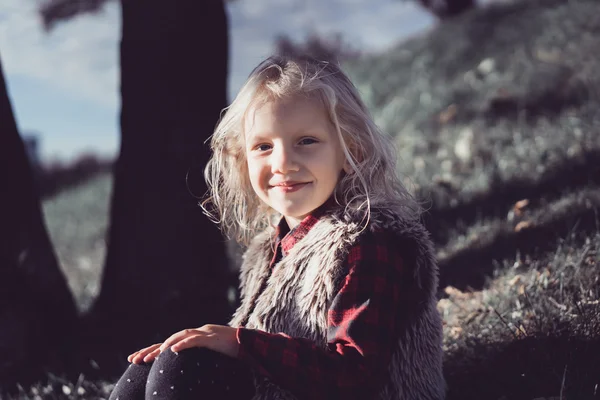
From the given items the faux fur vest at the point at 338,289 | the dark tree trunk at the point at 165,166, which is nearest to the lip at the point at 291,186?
the faux fur vest at the point at 338,289

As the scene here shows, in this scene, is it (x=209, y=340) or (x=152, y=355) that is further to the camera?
(x=152, y=355)

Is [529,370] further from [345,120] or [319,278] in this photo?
[345,120]

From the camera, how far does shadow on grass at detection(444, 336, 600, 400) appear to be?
2.29 metres

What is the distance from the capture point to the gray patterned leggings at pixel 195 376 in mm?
1955

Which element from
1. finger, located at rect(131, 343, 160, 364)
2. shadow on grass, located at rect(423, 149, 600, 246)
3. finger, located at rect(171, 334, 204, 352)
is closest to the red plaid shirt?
finger, located at rect(171, 334, 204, 352)

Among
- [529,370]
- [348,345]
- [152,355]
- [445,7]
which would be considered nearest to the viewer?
[348,345]

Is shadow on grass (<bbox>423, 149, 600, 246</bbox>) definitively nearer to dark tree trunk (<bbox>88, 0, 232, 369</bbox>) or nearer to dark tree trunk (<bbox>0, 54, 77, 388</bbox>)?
dark tree trunk (<bbox>88, 0, 232, 369</bbox>)

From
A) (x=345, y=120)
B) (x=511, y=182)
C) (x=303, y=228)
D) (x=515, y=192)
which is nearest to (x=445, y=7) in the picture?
(x=511, y=182)

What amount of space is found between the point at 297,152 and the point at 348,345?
2.24ft

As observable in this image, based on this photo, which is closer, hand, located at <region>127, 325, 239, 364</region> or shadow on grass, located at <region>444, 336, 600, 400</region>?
hand, located at <region>127, 325, 239, 364</region>

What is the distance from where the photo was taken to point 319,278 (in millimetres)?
2096

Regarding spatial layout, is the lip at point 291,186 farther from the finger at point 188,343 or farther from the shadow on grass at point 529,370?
the shadow on grass at point 529,370

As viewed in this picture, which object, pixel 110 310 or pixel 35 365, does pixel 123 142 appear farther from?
pixel 35 365

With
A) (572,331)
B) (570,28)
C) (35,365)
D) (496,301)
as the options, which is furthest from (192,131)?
(570,28)
